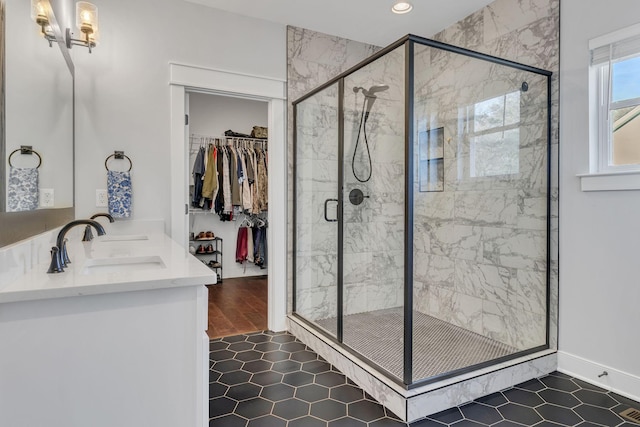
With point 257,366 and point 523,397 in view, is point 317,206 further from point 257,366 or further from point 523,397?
point 523,397

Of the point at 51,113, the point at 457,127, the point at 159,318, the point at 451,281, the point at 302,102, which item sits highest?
the point at 302,102

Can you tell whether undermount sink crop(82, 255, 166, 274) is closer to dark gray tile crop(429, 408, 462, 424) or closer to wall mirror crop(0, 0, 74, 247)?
wall mirror crop(0, 0, 74, 247)

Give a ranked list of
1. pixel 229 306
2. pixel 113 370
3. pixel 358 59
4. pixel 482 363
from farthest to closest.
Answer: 1. pixel 229 306
2. pixel 358 59
3. pixel 482 363
4. pixel 113 370

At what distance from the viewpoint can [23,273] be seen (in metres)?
1.22

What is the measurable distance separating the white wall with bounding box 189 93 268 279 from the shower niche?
2.20m

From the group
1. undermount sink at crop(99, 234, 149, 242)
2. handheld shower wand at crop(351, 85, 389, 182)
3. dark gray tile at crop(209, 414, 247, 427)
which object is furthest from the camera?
handheld shower wand at crop(351, 85, 389, 182)

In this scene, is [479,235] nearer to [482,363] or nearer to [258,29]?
[482,363]

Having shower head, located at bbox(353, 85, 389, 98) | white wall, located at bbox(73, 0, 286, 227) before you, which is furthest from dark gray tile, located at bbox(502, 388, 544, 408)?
white wall, located at bbox(73, 0, 286, 227)

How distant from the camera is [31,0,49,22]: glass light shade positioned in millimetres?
1415

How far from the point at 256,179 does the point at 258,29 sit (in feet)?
6.94

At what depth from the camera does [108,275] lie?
1.24 metres

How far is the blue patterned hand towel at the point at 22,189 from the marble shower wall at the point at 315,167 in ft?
6.29

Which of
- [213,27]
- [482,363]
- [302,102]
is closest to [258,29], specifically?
[213,27]

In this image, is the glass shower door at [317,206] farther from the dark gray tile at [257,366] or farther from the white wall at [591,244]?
the white wall at [591,244]
